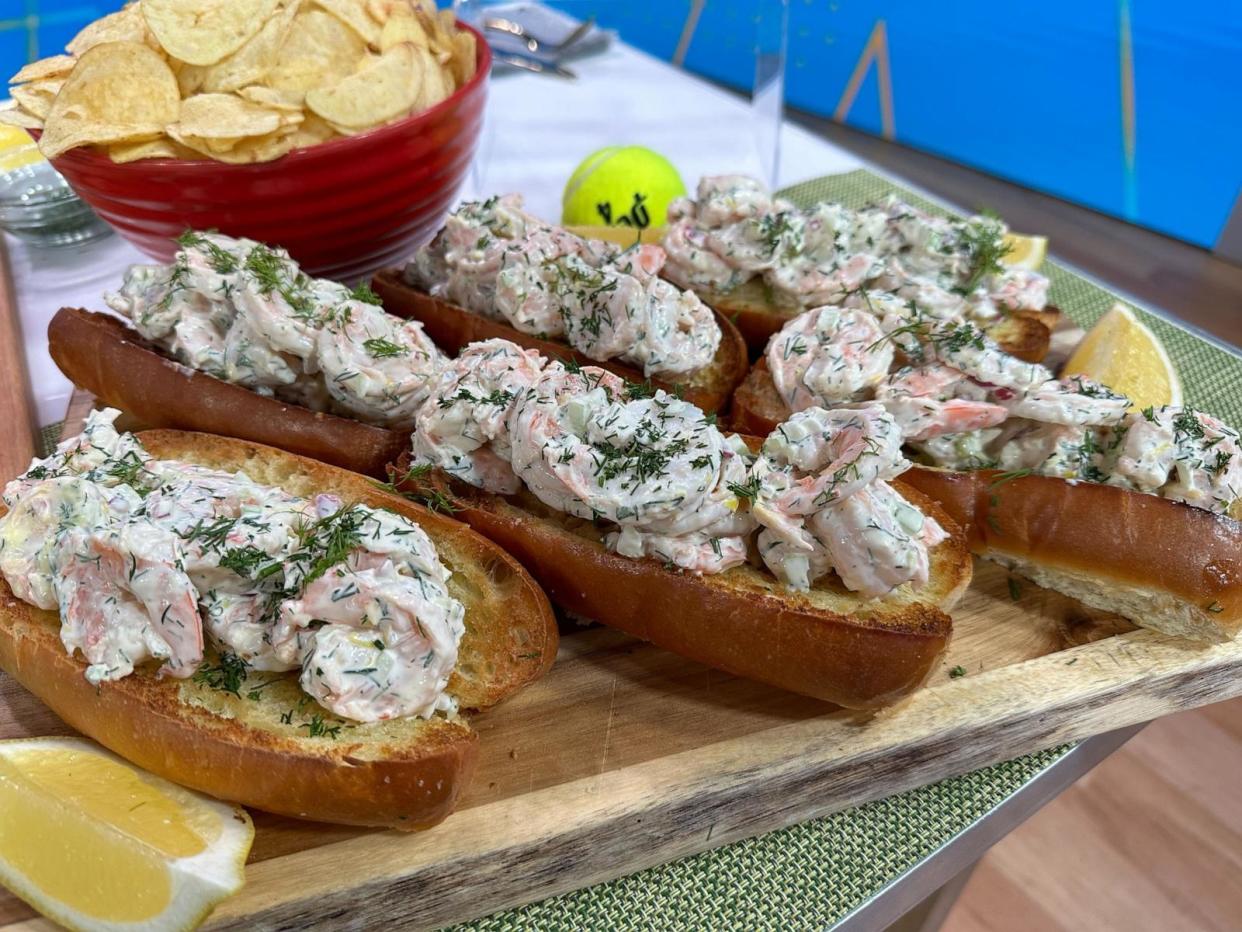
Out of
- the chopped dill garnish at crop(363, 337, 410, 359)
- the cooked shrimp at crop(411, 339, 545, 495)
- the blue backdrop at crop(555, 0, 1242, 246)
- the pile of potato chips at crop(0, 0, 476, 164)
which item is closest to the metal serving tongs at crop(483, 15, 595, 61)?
the blue backdrop at crop(555, 0, 1242, 246)

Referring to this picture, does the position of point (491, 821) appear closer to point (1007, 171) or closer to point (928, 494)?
point (928, 494)

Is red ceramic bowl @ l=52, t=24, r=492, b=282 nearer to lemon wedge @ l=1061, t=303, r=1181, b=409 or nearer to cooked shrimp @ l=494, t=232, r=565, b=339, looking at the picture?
cooked shrimp @ l=494, t=232, r=565, b=339

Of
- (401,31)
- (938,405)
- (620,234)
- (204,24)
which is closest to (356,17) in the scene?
(401,31)

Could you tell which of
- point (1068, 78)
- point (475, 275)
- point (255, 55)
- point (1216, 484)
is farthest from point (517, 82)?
point (1216, 484)

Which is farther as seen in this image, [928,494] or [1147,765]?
[1147,765]

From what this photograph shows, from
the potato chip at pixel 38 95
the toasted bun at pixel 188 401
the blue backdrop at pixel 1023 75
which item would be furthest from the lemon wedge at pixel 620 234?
the blue backdrop at pixel 1023 75

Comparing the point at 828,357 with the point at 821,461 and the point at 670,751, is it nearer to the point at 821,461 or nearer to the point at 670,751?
the point at 821,461

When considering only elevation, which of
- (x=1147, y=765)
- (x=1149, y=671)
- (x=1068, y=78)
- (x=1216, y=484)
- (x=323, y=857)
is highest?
(x=1068, y=78)
